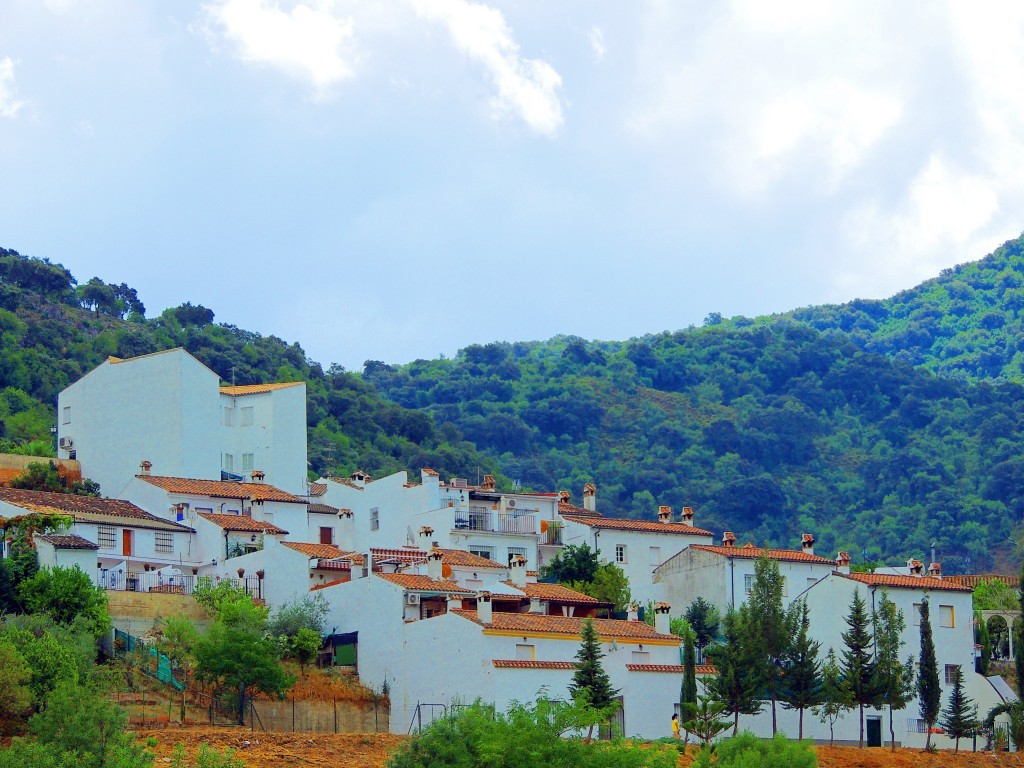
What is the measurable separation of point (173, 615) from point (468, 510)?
23.1m

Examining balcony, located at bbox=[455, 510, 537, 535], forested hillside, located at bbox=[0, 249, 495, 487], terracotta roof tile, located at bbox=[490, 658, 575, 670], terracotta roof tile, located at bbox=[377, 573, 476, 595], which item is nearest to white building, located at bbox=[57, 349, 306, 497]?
balcony, located at bbox=[455, 510, 537, 535]

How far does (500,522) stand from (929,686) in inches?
998

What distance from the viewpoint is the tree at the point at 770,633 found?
70938 mm

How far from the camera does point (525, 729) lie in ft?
169

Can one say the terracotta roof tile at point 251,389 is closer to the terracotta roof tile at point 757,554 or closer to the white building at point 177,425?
the white building at point 177,425

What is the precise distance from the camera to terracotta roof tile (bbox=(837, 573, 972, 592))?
260 ft

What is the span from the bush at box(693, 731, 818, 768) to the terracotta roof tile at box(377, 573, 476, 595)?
1487 cm

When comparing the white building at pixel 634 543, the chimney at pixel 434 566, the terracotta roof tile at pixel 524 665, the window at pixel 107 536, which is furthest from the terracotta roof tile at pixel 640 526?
the window at pixel 107 536

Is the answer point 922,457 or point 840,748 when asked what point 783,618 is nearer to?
point 840,748

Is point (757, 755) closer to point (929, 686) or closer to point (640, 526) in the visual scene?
point (929, 686)

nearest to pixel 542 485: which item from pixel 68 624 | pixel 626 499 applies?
pixel 626 499

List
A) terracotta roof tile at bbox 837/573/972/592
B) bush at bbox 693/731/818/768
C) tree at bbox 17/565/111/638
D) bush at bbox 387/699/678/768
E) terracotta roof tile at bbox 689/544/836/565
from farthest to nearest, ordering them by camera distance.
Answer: terracotta roof tile at bbox 689/544/836/565
terracotta roof tile at bbox 837/573/972/592
tree at bbox 17/565/111/638
bush at bbox 693/731/818/768
bush at bbox 387/699/678/768

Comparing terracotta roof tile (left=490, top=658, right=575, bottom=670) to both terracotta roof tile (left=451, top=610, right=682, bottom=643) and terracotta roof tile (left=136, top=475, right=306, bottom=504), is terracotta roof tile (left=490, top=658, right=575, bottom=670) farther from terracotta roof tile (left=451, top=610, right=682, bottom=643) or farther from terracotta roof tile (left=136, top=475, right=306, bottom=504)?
terracotta roof tile (left=136, top=475, right=306, bottom=504)

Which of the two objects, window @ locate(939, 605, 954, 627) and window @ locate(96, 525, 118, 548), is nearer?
window @ locate(96, 525, 118, 548)
